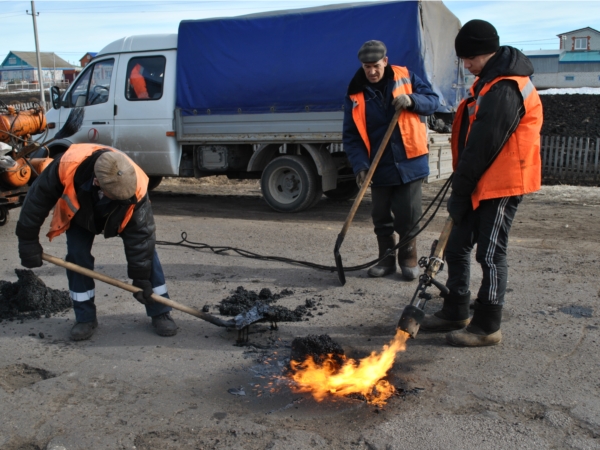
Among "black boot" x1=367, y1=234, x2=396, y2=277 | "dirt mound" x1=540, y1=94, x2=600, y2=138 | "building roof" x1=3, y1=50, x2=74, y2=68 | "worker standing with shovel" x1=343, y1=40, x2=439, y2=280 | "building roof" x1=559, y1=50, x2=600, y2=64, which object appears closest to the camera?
"worker standing with shovel" x1=343, y1=40, x2=439, y2=280

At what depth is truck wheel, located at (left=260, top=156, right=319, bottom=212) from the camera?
927 cm

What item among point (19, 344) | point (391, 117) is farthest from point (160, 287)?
point (391, 117)

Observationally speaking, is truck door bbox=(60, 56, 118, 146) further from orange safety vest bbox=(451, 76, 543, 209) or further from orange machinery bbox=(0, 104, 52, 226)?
orange safety vest bbox=(451, 76, 543, 209)

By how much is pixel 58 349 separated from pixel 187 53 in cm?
667

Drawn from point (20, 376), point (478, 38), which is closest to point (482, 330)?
point (478, 38)

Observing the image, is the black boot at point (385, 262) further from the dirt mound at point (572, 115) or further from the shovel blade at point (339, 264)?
the dirt mound at point (572, 115)

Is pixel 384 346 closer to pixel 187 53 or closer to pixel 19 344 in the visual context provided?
pixel 19 344

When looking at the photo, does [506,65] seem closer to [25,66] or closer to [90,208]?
[90,208]

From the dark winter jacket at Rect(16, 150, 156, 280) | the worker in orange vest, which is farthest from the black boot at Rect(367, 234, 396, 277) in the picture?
the dark winter jacket at Rect(16, 150, 156, 280)

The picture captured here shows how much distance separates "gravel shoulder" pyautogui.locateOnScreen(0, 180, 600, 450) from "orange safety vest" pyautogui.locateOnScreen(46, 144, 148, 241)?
0.97 m

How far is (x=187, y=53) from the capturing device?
32.1ft

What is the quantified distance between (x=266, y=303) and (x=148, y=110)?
239 inches

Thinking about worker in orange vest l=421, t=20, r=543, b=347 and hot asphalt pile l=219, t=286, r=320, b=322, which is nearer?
worker in orange vest l=421, t=20, r=543, b=347

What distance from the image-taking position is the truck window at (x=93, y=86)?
1037 centimetres
